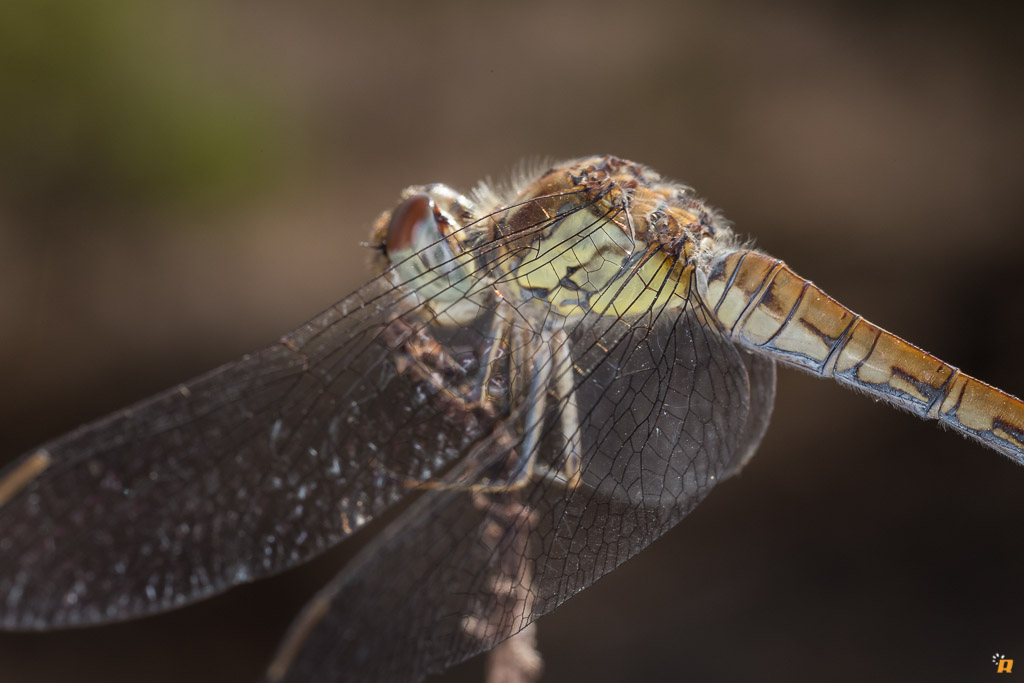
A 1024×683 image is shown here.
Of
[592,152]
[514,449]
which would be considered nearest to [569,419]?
[514,449]

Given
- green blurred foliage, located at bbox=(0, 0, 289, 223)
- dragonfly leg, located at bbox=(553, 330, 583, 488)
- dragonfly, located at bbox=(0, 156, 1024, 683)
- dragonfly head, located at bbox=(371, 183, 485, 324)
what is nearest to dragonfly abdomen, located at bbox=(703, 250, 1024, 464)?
dragonfly, located at bbox=(0, 156, 1024, 683)

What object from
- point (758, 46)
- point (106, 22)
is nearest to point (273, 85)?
point (106, 22)


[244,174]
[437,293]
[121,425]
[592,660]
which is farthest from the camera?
[244,174]

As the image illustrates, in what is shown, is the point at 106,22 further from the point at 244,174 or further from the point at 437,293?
the point at 437,293

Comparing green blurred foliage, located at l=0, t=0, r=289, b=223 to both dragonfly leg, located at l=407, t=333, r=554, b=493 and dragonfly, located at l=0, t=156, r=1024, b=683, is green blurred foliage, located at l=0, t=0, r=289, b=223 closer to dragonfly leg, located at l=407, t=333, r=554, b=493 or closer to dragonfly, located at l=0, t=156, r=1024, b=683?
dragonfly, located at l=0, t=156, r=1024, b=683

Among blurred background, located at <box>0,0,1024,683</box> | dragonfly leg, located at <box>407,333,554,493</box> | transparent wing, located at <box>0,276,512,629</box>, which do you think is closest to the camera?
transparent wing, located at <box>0,276,512,629</box>

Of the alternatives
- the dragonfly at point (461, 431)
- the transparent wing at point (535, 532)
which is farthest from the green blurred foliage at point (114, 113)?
the transparent wing at point (535, 532)

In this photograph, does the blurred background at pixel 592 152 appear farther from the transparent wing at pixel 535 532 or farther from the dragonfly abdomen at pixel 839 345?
the transparent wing at pixel 535 532
